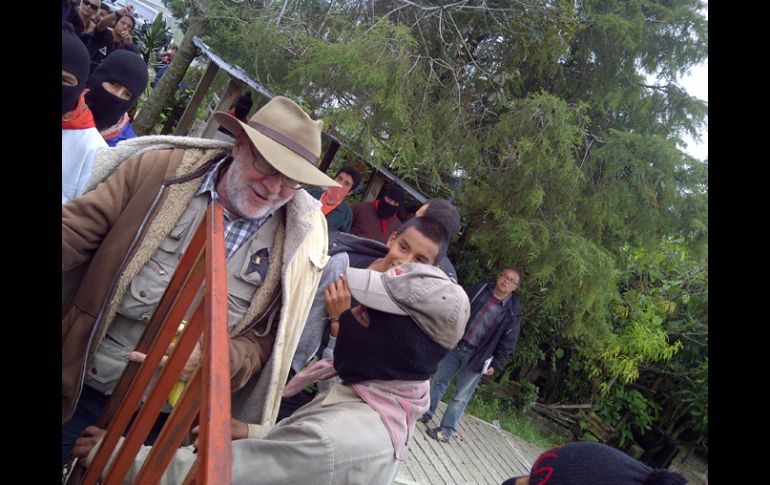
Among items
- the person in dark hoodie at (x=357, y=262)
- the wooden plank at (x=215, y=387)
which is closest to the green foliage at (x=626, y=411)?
the person in dark hoodie at (x=357, y=262)

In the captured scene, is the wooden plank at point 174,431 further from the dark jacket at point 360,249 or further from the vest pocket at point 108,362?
the dark jacket at point 360,249

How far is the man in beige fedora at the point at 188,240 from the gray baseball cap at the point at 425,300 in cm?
48

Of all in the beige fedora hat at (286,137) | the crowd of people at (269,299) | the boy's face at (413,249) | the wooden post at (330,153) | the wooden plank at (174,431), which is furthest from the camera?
the wooden post at (330,153)

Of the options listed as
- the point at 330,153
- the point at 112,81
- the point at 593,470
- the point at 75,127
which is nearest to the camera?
the point at 593,470

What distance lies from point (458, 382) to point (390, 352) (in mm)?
4728

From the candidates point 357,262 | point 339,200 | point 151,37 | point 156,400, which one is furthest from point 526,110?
point 151,37

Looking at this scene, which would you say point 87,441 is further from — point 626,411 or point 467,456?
point 626,411

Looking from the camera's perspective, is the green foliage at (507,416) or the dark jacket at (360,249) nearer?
the dark jacket at (360,249)

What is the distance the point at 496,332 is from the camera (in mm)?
6047

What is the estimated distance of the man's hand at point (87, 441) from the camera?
6.06ft

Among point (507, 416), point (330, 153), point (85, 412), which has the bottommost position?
point (507, 416)

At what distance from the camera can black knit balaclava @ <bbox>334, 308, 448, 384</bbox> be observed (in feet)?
5.84
